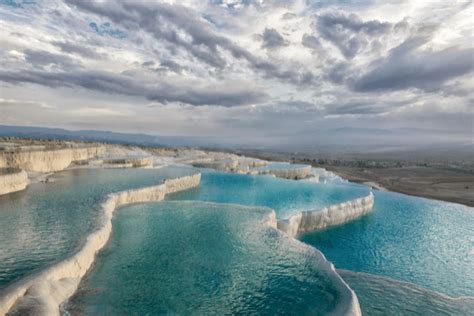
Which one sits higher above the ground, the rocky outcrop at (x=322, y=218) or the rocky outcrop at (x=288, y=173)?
the rocky outcrop at (x=288, y=173)

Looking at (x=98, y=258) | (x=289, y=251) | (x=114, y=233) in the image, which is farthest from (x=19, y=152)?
(x=289, y=251)

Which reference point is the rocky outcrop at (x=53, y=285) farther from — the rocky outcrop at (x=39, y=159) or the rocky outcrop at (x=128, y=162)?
the rocky outcrop at (x=128, y=162)

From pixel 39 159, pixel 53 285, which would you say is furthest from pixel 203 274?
pixel 39 159

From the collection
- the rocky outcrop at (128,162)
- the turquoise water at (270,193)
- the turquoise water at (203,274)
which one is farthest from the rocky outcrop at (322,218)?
the rocky outcrop at (128,162)

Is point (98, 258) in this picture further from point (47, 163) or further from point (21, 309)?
point (47, 163)

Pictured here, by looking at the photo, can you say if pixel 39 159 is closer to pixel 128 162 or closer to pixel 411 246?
pixel 128 162

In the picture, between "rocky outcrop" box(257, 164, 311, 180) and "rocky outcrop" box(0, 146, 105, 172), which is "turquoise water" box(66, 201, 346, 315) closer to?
"rocky outcrop" box(0, 146, 105, 172)

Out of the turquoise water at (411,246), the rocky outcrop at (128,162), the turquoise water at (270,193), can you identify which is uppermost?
the rocky outcrop at (128,162)
